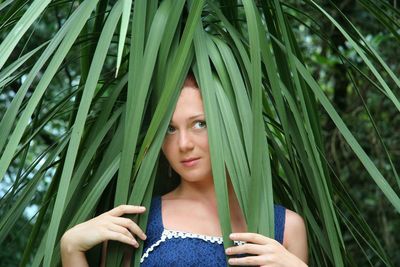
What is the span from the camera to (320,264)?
1.10 meters

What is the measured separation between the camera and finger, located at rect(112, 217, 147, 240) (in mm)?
930

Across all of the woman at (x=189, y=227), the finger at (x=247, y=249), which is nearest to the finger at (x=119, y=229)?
the woman at (x=189, y=227)

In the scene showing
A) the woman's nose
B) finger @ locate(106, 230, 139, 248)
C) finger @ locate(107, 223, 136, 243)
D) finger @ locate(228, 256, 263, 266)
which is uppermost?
the woman's nose

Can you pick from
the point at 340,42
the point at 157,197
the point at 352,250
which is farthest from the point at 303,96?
the point at 352,250

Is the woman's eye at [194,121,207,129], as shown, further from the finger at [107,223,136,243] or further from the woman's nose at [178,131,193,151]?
the finger at [107,223,136,243]

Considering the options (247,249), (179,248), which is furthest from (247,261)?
(179,248)

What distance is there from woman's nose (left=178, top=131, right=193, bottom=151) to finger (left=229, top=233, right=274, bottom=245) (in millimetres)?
147

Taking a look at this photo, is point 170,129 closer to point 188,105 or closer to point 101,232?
point 188,105

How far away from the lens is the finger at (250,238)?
0.89 m

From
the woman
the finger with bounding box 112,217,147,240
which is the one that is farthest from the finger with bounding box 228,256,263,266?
the finger with bounding box 112,217,147,240

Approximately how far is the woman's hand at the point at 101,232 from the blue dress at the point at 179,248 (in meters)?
0.05

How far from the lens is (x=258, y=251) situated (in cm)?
90

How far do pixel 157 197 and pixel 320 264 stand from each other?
0.80 feet

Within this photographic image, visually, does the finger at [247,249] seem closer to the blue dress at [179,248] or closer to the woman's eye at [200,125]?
the blue dress at [179,248]
